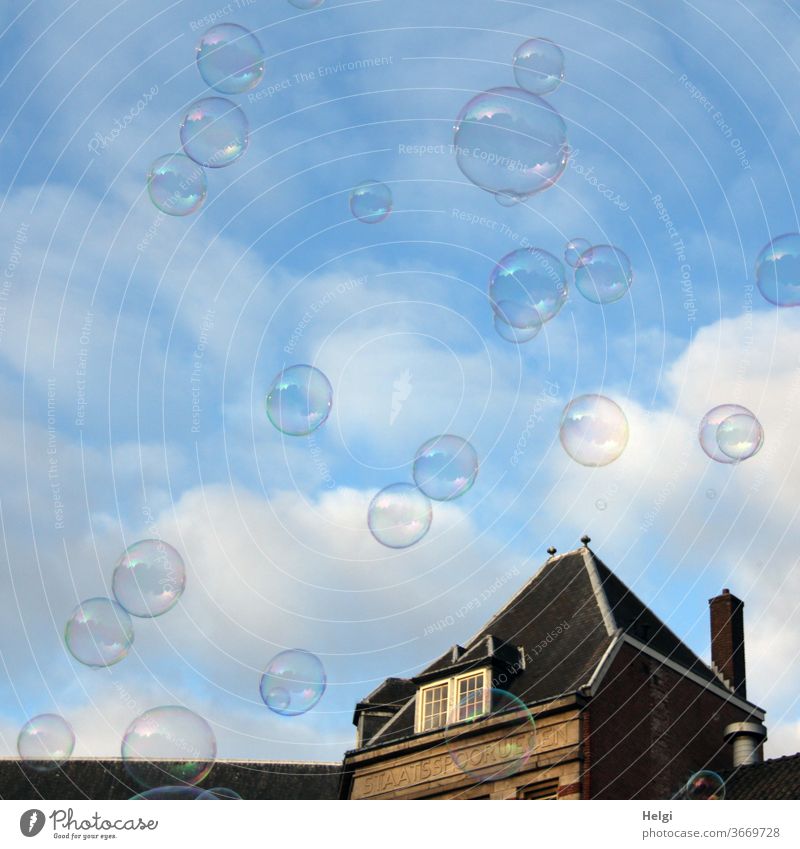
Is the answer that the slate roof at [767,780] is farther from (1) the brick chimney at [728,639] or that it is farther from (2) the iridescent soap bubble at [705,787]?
(1) the brick chimney at [728,639]

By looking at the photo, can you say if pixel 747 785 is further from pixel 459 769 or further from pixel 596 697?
pixel 459 769

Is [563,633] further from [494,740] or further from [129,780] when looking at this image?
[129,780]

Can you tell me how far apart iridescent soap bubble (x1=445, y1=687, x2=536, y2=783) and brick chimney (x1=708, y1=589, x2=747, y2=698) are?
21.1 ft

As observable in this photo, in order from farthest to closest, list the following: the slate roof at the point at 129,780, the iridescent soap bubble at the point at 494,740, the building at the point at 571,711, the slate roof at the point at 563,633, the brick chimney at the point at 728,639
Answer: the slate roof at the point at 129,780 → the brick chimney at the point at 728,639 → the slate roof at the point at 563,633 → the iridescent soap bubble at the point at 494,740 → the building at the point at 571,711

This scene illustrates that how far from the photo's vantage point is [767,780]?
25.6 meters

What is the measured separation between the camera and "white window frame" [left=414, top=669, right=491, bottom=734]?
91.2 feet

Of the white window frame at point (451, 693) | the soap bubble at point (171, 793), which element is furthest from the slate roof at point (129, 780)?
the soap bubble at point (171, 793)

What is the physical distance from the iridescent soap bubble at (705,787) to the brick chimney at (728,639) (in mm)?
4484

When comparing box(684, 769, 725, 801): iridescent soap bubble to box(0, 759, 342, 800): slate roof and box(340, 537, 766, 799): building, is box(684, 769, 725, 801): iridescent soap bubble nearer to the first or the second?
box(340, 537, 766, 799): building

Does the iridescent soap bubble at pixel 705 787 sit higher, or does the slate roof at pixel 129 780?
the slate roof at pixel 129 780

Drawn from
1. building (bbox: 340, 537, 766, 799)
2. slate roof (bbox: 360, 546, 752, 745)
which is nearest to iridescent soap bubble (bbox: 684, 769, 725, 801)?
building (bbox: 340, 537, 766, 799)

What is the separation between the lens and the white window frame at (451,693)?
27.8 meters

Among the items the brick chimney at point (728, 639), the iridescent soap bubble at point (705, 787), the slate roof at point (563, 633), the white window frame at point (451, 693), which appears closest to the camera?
the iridescent soap bubble at point (705, 787)
